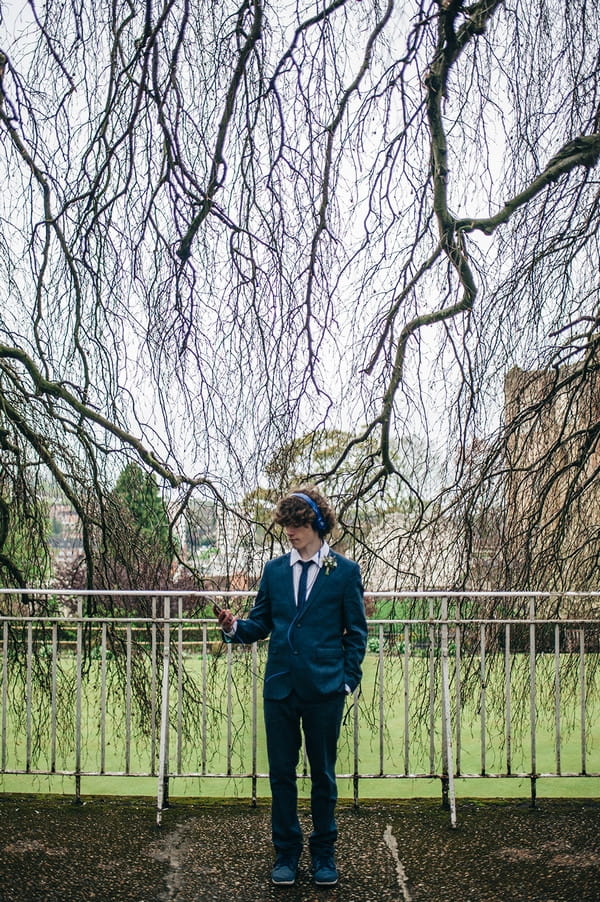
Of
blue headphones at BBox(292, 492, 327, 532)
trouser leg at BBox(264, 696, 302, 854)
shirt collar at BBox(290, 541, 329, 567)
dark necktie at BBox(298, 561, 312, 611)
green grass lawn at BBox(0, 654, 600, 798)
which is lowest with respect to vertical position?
green grass lawn at BBox(0, 654, 600, 798)

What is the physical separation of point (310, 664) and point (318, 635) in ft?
0.34

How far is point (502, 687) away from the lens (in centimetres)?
534

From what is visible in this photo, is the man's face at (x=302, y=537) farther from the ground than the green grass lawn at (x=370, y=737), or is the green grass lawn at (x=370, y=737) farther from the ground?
the man's face at (x=302, y=537)

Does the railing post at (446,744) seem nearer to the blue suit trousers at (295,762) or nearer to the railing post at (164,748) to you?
the blue suit trousers at (295,762)

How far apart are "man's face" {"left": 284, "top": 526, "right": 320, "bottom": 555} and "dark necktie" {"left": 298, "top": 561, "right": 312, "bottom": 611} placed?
1.7 inches

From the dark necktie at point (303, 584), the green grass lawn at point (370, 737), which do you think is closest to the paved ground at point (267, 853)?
the green grass lawn at point (370, 737)

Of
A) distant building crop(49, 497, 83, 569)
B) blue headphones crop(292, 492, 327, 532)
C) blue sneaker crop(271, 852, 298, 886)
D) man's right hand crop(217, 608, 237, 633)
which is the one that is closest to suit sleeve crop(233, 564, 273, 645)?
man's right hand crop(217, 608, 237, 633)

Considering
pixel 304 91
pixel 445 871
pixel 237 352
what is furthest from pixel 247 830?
pixel 304 91

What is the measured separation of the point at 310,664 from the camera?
2861 millimetres

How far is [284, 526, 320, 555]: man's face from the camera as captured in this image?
2951 millimetres

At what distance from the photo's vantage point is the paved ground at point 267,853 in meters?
2.91

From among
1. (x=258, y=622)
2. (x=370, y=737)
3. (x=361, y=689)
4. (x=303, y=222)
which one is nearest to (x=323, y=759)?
(x=258, y=622)

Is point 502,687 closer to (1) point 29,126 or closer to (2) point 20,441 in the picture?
(2) point 20,441

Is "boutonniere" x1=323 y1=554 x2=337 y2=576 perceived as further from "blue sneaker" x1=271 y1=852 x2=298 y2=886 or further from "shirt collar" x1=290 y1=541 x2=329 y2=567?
"blue sneaker" x1=271 y1=852 x2=298 y2=886
